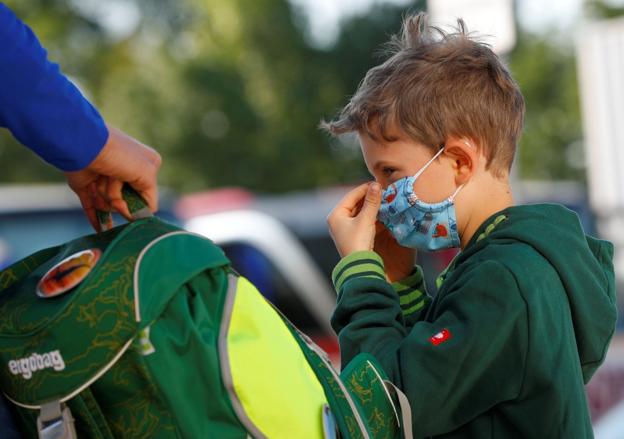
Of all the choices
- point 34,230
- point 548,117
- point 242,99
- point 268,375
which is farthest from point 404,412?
point 548,117

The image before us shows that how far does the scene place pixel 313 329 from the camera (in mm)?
6660

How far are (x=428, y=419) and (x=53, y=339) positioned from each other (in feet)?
2.33

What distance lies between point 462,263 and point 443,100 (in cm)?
35

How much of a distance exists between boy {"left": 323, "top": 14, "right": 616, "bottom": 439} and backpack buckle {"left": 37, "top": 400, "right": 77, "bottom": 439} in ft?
1.95

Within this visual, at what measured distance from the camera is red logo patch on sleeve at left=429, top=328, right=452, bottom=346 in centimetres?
187

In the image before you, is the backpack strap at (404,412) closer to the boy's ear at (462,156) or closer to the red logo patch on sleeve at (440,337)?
the red logo patch on sleeve at (440,337)

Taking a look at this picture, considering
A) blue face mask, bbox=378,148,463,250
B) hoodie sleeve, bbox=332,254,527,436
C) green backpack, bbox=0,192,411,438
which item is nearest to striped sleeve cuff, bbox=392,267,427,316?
blue face mask, bbox=378,148,463,250

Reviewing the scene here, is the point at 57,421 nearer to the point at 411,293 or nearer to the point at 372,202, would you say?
the point at 372,202

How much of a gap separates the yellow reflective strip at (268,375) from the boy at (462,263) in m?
0.27

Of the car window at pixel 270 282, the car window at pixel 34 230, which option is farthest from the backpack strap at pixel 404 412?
the car window at pixel 34 230

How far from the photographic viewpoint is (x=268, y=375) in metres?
1.62

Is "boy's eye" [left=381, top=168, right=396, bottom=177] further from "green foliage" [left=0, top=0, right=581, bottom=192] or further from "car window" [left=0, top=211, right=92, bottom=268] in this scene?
"green foliage" [left=0, top=0, right=581, bottom=192]

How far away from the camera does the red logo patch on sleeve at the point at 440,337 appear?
6.12 ft

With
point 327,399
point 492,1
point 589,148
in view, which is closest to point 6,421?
point 327,399
